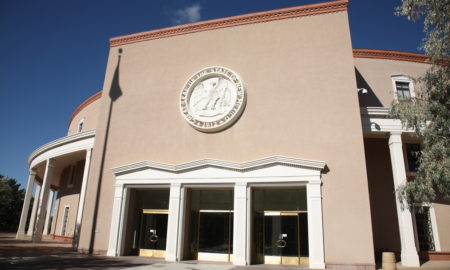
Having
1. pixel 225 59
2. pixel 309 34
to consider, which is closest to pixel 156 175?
pixel 225 59

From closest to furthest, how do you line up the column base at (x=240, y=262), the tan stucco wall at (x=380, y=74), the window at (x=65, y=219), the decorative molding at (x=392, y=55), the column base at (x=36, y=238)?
the column base at (x=240, y=262)
the tan stucco wall at (x=380, y=74)
the decorative molding at (x=392, y=55)
the column base at (x=36, y=238)
the window at (x=65, y=219)

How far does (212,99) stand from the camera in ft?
56.0

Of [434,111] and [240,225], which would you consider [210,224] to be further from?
[434,111]

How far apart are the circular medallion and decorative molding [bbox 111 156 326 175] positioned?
1.91 m

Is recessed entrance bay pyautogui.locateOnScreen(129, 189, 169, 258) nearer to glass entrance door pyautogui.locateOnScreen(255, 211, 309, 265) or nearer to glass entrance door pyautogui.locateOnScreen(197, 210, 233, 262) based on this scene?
glass entrance door pyautogui.locateOnScreen(197, 210, 233, 262)

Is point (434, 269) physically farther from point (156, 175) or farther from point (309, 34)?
point (156, 175)

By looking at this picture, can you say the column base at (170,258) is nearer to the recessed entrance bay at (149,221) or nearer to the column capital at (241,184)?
the recessed entrance bay at (149,221)

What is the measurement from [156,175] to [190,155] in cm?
208

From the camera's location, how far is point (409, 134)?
16.7 meters

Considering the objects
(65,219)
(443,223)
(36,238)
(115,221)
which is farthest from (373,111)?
(65,219)

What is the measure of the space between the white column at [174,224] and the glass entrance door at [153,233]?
1.34 m

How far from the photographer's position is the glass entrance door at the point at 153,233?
1647 centimetres

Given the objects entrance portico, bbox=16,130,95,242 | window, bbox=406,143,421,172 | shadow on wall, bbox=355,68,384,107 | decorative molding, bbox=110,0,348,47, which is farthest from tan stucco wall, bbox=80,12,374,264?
window, bbox=406,143,421,172

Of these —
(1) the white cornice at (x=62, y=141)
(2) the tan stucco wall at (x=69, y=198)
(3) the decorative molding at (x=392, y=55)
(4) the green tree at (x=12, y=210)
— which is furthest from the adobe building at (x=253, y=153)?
(4) the green tree at (x=12, y=210)
